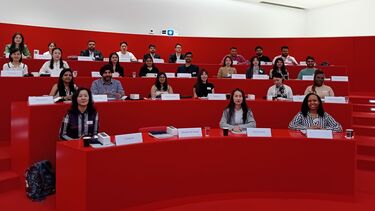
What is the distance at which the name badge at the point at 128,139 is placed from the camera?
123 inches

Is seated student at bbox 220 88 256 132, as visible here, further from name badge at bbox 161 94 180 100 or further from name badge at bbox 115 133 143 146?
name badge at bbox 115 133 143 146

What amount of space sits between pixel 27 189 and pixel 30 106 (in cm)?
75

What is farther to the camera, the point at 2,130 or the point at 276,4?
the point at 276,4

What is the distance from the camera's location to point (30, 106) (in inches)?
138

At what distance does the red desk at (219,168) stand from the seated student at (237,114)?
13.3 inches

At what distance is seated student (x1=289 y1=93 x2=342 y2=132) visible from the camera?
4078mm

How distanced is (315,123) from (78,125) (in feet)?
8.14

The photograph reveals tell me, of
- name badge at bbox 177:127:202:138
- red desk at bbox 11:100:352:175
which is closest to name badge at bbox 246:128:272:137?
name badge at bbox 177:127:202:138

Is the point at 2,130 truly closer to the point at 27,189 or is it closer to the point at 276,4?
the point at 27,189

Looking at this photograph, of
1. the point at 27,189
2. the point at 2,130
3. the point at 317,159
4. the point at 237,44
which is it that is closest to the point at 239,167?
the point at 317,159

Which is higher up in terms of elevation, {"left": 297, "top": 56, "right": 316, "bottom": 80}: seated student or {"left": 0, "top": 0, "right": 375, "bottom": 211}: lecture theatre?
{"left": 297, "top": 56, "right": 316, "bottom": 80}: seated student

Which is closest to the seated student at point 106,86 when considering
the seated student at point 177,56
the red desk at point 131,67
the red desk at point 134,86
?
the red desk at point 134,86

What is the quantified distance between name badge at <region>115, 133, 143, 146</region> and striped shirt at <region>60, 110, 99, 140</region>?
25.5 inches

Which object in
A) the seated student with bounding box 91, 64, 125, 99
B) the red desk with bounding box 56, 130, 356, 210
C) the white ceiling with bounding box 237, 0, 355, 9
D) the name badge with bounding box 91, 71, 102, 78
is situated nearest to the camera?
the red desk with bounding box 56, 130, 356, 210
